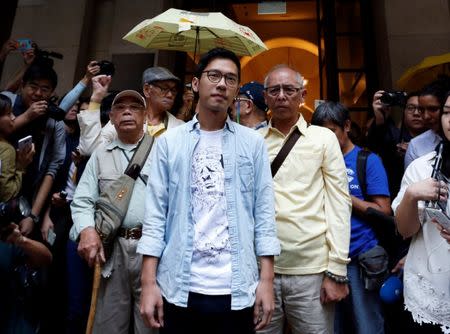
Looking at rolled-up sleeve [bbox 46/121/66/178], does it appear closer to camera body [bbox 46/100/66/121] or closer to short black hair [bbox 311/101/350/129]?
camera body [bbox 46/100/66/121]

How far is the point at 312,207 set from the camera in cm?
247

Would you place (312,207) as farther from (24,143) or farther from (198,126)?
(24,143)

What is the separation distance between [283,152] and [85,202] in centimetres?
139

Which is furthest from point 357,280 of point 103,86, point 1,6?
point 1,6

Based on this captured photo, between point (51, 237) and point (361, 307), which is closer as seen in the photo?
point (361, 307)

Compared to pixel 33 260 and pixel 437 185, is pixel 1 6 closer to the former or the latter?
pixel 33 260

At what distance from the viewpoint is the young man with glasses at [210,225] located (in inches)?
70.3

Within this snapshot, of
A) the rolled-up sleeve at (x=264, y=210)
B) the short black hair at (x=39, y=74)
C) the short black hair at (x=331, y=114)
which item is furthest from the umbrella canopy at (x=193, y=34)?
the rolled-up sleeve at (x=264, y=210)

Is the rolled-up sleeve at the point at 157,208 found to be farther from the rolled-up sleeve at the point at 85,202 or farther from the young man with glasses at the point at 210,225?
the rolled-up sleeve at the point at 85,202

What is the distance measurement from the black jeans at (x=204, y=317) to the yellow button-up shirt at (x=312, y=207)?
65 cm

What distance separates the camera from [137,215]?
2592 mm

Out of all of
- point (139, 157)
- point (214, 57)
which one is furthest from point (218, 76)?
point (139, 157)

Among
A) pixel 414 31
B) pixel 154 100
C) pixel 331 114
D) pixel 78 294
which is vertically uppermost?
pixel 414 31

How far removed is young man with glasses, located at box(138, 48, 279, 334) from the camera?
179 centimetres
